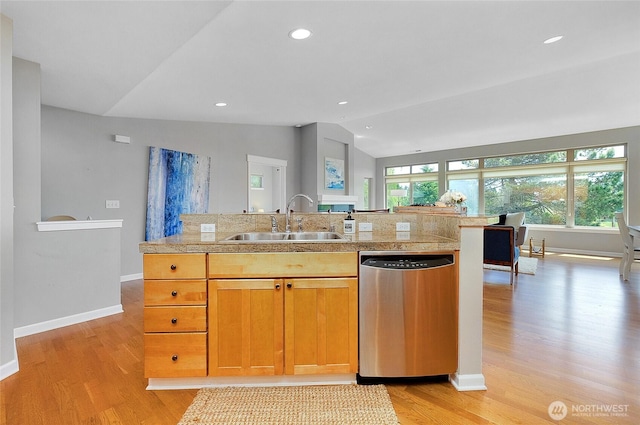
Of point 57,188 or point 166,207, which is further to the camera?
point 166,207

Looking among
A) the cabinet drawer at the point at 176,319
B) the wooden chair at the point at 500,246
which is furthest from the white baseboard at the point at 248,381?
the wooden chair at the point at 500,246

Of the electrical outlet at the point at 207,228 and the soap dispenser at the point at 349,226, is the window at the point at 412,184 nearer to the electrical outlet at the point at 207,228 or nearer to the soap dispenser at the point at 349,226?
the soap dispenser at the point at 349,226

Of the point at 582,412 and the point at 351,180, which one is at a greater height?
the point at 351,180

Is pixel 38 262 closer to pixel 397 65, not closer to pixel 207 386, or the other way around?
pixel 207 386

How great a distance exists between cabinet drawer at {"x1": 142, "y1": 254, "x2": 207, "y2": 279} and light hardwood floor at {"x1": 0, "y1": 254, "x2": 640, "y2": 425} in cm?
69

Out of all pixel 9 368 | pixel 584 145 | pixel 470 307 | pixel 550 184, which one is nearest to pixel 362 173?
pixel 550 184

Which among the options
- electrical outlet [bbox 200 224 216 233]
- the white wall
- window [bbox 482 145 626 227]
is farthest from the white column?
the white wall

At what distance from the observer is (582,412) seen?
162 centimetres

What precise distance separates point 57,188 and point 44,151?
18.4 inches

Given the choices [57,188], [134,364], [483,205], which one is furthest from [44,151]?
[483,205]

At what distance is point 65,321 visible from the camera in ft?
9.45

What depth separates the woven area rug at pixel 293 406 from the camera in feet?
5.10

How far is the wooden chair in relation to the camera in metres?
4.45

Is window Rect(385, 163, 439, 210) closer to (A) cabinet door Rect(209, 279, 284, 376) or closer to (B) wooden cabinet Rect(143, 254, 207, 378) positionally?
(A) cabinet door Rect(209, 279, 284, 376)
